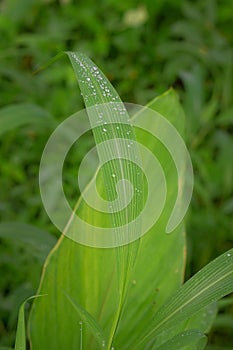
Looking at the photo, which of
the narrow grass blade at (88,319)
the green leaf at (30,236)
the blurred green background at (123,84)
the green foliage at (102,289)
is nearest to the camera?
the narrow grass blade at (88,319)

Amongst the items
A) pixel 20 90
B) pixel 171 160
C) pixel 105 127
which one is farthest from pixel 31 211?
pixel 105 127

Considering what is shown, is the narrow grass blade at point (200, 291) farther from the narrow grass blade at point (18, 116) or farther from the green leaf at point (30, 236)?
the narrow grass blade at point (18, 116)

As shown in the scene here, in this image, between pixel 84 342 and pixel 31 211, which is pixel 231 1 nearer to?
pixel 31 211

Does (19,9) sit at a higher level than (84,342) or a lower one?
higher

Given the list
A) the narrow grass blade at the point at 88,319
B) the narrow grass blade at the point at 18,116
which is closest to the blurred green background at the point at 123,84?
the narrow grass blade at the point at 18,116

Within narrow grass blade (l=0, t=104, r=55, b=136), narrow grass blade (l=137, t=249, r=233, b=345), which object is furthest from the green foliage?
narrow grass blade (l=0, t=104, r=55, b=136)

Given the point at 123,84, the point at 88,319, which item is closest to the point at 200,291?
the point at 88,319

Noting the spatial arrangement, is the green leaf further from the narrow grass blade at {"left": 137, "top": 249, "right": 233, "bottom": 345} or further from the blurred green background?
the narrow grass blade at {"left": 137, "top": 249, "right": 233, "bottom": 345}
